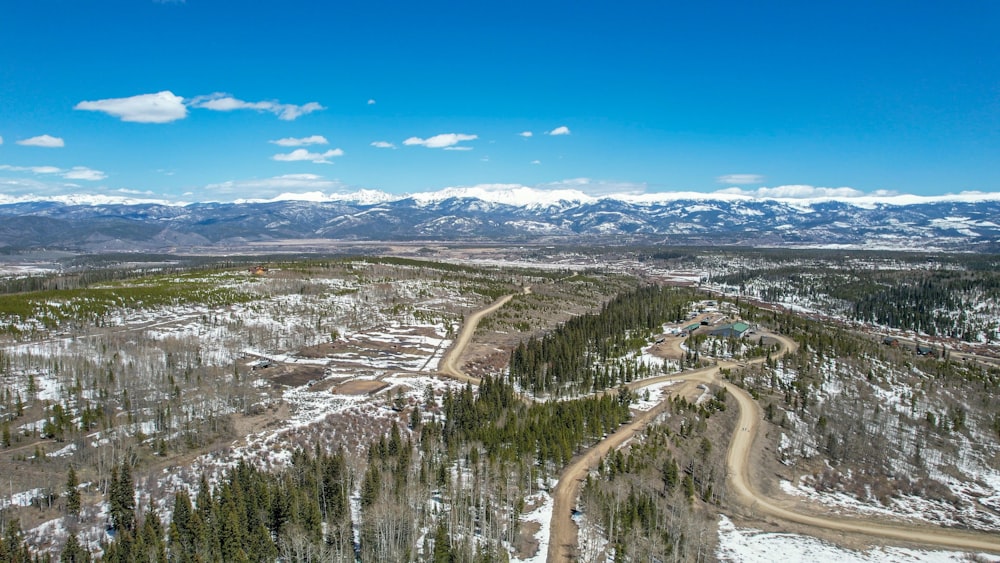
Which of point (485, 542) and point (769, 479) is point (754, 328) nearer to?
point (769, 479)

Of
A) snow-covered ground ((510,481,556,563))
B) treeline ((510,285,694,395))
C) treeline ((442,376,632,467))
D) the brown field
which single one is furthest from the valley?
treeline ((510,285,694,395))

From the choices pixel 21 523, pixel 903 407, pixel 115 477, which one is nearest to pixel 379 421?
pixel 115 477

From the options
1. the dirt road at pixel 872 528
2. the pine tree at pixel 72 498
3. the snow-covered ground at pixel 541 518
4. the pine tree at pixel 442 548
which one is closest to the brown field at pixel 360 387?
the pine tree at pixel 72 498

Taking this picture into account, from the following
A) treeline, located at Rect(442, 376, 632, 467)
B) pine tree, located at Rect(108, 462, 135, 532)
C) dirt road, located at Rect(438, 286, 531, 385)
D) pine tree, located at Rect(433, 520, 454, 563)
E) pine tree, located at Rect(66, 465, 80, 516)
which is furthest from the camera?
dirt road, located at Rect(438, 286, 531, 385)

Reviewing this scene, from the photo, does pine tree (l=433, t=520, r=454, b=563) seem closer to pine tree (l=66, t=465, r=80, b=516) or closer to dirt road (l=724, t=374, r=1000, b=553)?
pine tree (l=66, t=465, r=80, b=516)

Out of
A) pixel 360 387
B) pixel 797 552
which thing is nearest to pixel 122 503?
pixel 360 387

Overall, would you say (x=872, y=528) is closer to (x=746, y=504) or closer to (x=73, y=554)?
(x=746, y=504)

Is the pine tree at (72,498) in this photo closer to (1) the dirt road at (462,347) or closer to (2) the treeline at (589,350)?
(1) the dirt road at (462,347)
